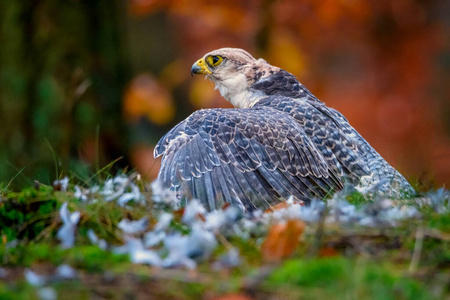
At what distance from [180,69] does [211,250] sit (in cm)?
1164

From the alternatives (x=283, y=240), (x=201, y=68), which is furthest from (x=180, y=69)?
(x=283, y=240)

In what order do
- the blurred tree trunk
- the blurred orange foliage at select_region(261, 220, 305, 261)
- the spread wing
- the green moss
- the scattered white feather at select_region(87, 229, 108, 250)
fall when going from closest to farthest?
1. the green moss
2. the blurred orange foliage at select_region(261, 220, 305, 261)
3. the scattered white feather at select_region(87, 229, 108, 250)
4. the spread wing
5. the blurred tree trunk

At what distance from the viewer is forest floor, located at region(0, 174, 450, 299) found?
7.99 feet

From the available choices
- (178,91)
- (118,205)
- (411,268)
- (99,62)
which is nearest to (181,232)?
(118,205)

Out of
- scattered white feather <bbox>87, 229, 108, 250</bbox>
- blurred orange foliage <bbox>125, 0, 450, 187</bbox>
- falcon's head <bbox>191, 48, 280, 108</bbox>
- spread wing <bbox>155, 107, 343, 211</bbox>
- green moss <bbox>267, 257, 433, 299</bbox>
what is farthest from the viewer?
blurred orange foliage <bbox>125, 0, 450, 187</bbox>

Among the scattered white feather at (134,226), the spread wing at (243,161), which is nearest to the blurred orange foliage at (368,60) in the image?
the spread wing at (243,161)

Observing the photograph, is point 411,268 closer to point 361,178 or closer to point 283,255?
point 283,255

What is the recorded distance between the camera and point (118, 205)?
3773 mm

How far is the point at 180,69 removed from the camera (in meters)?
14.3

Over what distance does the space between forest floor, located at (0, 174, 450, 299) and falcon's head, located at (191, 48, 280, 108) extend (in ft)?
8.73

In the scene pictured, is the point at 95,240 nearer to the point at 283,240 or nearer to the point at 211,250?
the point at 211,250

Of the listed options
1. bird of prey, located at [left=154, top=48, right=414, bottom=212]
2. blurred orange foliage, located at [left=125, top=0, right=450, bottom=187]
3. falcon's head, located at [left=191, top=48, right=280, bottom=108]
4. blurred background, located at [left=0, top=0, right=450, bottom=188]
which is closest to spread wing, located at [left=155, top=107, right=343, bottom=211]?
bird of prey, located at [left=154, top=48, right=414, bottom=212]

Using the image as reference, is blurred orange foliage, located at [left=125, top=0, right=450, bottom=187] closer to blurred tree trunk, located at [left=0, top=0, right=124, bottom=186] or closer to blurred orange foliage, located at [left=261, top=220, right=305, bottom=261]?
blurred tree trunk, located at [left=0, top=0, right=124, bottom=186]

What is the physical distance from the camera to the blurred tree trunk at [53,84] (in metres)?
7.45
